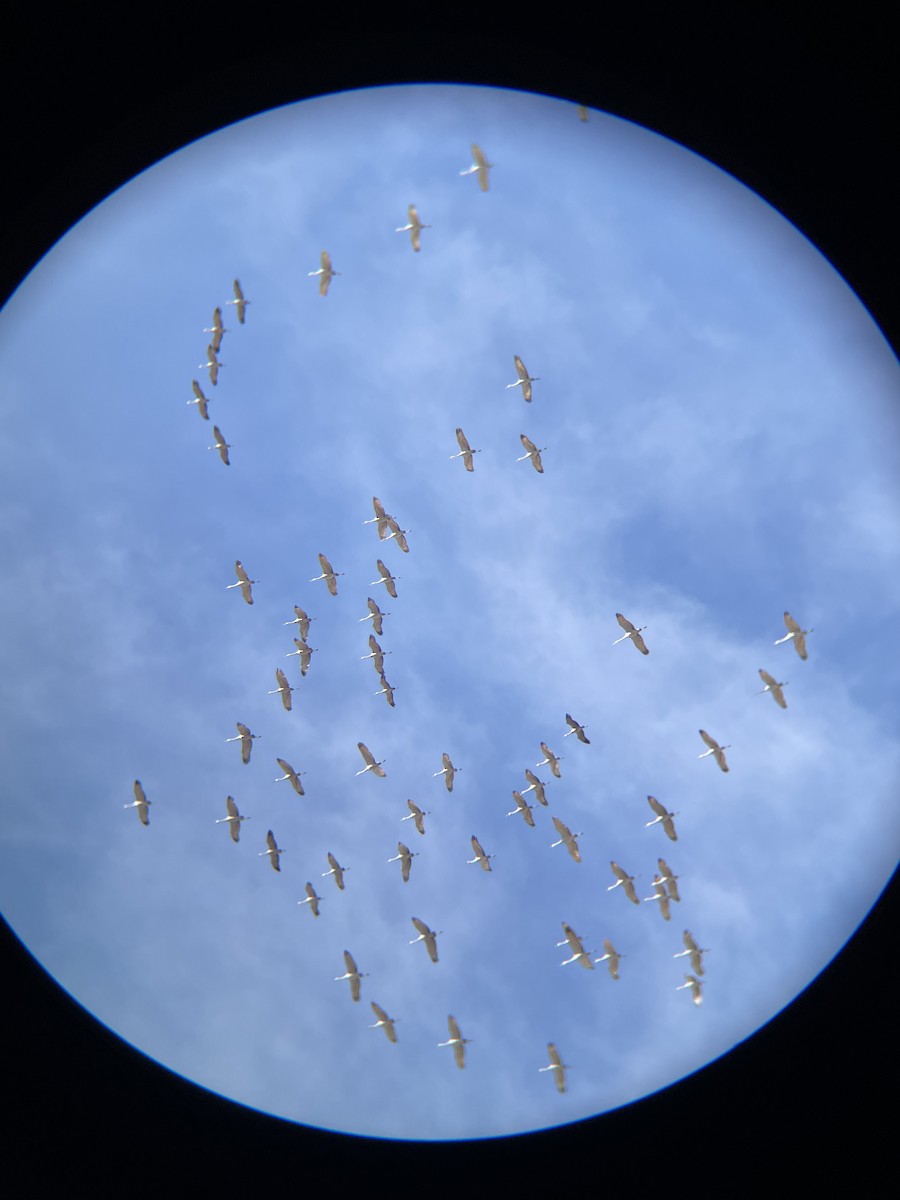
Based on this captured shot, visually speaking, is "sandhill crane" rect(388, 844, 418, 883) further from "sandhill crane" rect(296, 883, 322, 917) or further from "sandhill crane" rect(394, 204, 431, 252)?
"sandhill crane" rect(394, 204, 431, 252)

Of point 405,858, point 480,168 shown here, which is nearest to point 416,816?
point 405,858

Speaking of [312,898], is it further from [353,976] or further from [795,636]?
[795,636]

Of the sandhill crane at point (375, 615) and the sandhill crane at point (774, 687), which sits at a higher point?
the sandhill crane at point (375, 615)

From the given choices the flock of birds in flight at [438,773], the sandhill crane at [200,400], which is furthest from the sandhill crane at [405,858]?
the sandhill crane at [200,400]

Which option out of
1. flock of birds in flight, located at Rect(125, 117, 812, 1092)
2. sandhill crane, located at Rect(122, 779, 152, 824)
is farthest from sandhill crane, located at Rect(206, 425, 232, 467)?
sandhill crane, located at Rect(122, 779, 152, 824)

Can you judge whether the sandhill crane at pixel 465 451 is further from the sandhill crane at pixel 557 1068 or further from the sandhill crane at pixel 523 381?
the sandhill crane at pixel 557 1068

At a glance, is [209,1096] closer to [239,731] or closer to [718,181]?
[718,181]
